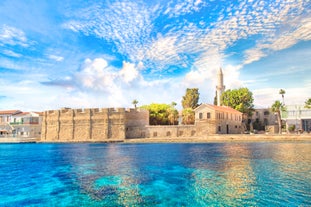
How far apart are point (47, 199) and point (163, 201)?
14.8 ft

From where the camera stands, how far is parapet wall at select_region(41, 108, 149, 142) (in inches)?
1880

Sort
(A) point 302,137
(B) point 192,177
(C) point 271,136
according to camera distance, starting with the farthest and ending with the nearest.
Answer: (C) point 271,136 → (A) point 302,137 → (B) point 192,177

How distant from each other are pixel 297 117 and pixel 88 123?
3690cm

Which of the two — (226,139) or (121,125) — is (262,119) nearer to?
(226,139)

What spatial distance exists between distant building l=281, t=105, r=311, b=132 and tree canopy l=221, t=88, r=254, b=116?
8837 millimetres

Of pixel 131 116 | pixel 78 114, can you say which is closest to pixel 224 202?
pixel 131 116

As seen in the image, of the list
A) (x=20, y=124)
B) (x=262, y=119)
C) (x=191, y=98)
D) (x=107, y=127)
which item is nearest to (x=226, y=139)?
(x=107, y=127)

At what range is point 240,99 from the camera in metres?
53.5

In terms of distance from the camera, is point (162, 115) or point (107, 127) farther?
point (162, 115)

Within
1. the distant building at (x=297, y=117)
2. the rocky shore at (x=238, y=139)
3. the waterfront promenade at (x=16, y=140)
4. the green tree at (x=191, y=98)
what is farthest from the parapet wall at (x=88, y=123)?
the distant building at (x=297, y=117)

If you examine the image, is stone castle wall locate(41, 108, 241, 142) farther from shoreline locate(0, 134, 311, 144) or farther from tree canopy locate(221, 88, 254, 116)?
tree canopy locate(221, 88, 254, 116)

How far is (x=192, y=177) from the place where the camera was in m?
13.3

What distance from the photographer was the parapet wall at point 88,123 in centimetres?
4775

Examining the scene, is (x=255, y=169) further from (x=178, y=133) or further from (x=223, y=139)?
(x=178, y=133)
